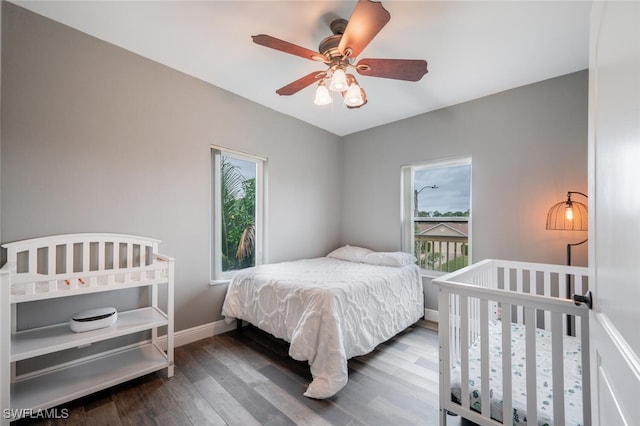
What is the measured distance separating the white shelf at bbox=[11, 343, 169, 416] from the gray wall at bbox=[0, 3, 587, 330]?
51cm

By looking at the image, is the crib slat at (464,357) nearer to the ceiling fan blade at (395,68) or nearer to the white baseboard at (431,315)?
the ceiling fan blade at (395,68)

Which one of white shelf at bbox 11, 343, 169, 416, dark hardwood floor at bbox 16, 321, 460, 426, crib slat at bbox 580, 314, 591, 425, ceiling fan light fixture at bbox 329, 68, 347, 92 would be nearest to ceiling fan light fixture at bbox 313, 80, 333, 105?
ceiling fan light fixture at bbox 329, 68, 347, 92

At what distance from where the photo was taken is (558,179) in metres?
2.41

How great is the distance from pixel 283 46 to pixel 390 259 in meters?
2.35

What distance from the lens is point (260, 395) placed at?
1.79 m

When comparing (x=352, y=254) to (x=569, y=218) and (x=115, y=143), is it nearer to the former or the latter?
(x=569, y=218)

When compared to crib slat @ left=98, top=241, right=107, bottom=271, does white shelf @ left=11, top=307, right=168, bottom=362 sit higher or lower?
lower

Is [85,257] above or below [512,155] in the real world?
below

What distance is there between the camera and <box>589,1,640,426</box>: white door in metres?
0.52

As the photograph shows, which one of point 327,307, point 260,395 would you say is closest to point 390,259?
point 327,307

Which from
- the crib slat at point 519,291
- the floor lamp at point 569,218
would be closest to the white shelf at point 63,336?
the crib slat at point 519,291

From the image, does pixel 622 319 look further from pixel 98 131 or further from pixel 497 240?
pixel 98 131

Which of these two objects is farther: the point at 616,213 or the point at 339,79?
the point at 339,79

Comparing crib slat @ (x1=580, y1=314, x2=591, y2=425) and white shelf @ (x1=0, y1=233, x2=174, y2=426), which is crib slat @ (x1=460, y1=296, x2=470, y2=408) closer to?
crib slat @ (x1=580, y1=314, x2=591, y2=425)
